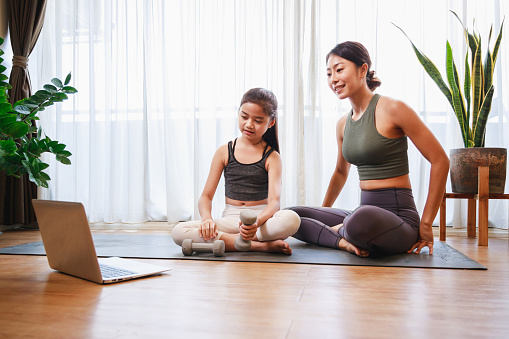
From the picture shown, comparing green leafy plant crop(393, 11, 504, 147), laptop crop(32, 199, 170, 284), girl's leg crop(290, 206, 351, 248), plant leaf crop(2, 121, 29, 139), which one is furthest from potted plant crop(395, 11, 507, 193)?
plant leaf crop(2, 121, 29, 139)

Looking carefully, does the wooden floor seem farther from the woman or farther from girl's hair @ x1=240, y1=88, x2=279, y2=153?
girl's hair @ x1=240, y1=88, x2=279, y2=153

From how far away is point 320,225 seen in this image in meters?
2.09

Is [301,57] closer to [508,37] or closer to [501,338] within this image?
[508,37]

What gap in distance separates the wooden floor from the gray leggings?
0.18 m

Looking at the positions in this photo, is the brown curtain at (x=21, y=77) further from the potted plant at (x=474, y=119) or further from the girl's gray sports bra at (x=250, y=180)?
the potted plant at (x=474, y=119)

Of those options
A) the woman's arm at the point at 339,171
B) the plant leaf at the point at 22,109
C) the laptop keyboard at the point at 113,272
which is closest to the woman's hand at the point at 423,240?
the woman's arm at the point at 339,171

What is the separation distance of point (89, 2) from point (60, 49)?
39cm

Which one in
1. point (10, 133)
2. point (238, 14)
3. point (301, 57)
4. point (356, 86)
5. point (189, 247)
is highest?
point (238, 14)

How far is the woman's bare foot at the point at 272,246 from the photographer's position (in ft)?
6.14

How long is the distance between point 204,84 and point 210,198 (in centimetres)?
126

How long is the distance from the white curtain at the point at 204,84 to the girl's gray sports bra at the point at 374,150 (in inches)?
37.6

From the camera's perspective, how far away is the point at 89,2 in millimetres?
3309

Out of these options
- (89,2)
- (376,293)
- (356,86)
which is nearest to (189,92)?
(89,2)

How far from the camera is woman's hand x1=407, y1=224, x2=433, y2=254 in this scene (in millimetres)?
1854
